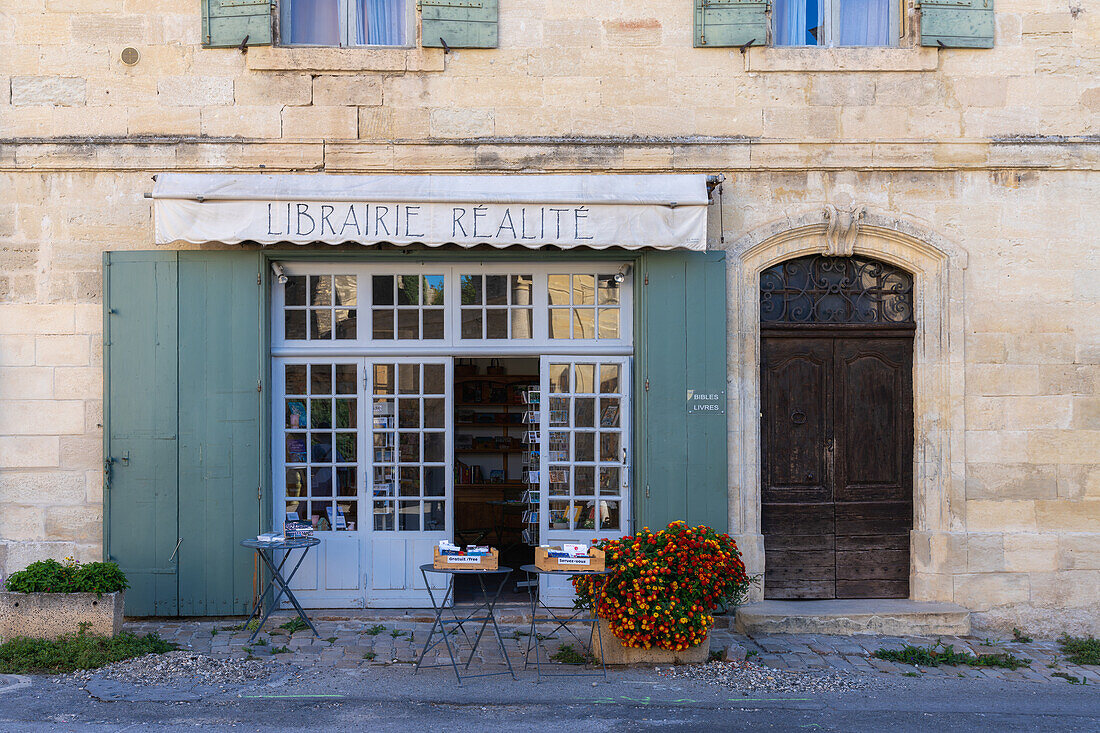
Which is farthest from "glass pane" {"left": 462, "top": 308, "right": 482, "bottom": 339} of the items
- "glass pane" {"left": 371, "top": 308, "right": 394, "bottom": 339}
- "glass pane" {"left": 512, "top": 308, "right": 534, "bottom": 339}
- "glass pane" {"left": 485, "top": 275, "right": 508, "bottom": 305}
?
"glass pane" {"left": 371, "top": 308, "right": 394, "bottom": 339}

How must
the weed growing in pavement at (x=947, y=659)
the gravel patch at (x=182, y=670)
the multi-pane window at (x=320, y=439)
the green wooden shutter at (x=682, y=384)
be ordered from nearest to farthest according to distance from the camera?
the gravel patch at (x=182, y=670)
the weed growing in pavement at (x=947, y=659)
the green wooden shutter at (x=682, y=384)
the multi-pane window at (x=320, y=439)

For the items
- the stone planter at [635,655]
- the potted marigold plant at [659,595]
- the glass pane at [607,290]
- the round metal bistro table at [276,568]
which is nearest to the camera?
the potted marigold plant at [659,595]

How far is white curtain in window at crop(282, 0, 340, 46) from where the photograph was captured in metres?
7.72

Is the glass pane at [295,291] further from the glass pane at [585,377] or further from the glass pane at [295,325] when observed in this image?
the glass pane at [585,377]

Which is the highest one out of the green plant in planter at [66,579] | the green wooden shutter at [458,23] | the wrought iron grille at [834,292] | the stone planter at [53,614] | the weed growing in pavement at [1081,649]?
the green wooden shutter at [458,23]

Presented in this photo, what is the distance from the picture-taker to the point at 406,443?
7.71m

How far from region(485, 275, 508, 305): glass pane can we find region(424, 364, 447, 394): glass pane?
25.6 inches

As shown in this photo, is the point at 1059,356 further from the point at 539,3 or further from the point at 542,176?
the point at 539,3

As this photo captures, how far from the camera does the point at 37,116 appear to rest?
7.39 m

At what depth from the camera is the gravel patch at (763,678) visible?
6.01m

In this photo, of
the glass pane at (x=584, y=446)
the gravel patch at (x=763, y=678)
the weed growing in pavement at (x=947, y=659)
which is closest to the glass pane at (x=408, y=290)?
the glass pane at (x=584, y=446)

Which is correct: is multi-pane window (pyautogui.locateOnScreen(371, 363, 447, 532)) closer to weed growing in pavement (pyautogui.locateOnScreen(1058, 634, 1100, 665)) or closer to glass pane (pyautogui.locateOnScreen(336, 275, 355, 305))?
glass pane (pyautogui.locateOnScreen(336, 275, 355, 305))

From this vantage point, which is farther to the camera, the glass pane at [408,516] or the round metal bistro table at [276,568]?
the glass pane at [408,516]

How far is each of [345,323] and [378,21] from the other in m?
2.44
